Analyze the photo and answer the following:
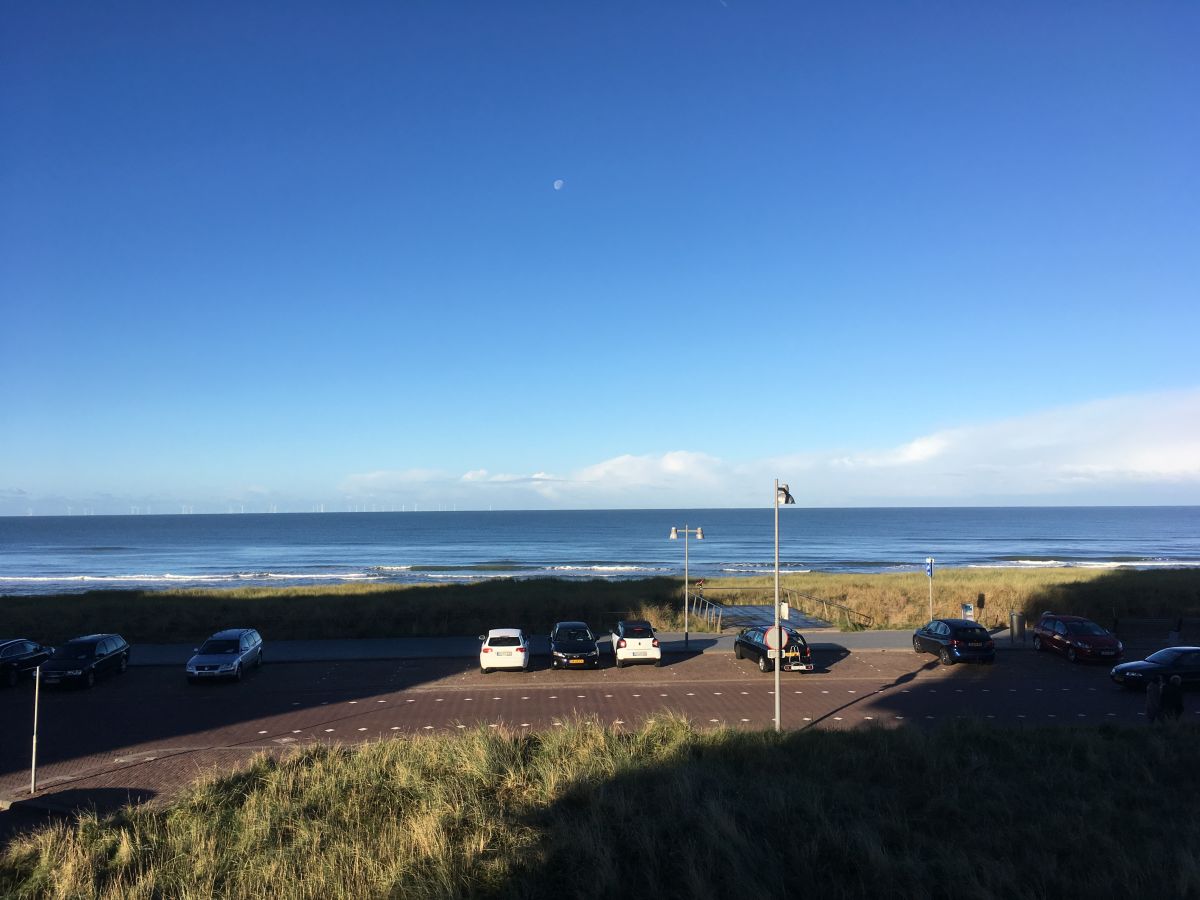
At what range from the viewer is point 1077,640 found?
2480 cm

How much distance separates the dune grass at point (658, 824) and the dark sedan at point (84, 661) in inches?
459

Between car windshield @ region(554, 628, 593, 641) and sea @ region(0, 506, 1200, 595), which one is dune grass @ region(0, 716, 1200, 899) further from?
sea @ region(0, 506, 1200, 595)

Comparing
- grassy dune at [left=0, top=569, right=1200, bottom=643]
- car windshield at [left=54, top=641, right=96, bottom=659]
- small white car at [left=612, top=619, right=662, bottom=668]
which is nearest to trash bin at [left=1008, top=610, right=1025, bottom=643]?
grassy dune at [left=0, top=569, right=1200, bottom=643]

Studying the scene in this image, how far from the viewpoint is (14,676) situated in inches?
856

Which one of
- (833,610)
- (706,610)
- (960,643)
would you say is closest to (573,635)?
(960,643)

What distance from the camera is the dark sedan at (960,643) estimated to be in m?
24.2

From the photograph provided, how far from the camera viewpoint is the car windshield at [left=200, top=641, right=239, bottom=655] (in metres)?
22.8

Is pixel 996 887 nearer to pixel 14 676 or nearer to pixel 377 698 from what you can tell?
pixel 377 698

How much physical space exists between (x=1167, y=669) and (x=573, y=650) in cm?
A: 1614

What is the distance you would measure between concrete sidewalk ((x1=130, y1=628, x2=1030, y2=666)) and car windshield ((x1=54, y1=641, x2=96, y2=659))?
Result: 3172 millimetres

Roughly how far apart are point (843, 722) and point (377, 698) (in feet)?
38.5

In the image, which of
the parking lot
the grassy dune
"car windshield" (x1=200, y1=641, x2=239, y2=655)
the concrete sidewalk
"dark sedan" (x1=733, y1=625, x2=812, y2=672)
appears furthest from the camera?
the grassy dune

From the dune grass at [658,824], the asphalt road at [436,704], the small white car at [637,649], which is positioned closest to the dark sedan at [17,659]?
the asphalt road at [436,704]

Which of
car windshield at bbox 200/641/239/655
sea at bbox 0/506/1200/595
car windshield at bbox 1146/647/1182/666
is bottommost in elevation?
sea at bbox 0/506/1200/595
